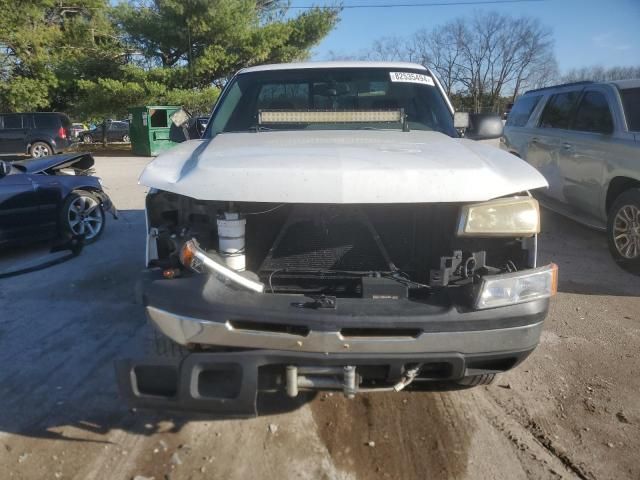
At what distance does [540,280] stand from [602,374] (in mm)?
1546

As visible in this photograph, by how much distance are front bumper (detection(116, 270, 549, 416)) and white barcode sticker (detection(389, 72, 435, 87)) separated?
91.1 inches

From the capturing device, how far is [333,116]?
11.6ft

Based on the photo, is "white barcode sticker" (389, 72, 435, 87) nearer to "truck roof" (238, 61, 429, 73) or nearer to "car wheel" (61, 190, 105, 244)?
"truck roof" (238, 61, 429, 73)

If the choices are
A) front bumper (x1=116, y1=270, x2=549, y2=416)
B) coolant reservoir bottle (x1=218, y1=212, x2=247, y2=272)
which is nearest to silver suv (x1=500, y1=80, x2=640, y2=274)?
front bumper (x1=116, y1=270, x2=549, y2=416)

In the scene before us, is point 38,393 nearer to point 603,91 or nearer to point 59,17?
point 603,91

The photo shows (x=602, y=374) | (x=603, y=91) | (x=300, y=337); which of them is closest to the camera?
(x=300, y=337)

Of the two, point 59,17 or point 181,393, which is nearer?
point 181,393

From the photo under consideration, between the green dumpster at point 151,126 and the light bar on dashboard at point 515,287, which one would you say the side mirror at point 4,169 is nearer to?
the light bar on dashboard at point 515,287

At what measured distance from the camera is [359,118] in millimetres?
3523

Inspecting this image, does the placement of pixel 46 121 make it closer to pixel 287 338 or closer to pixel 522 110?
pixel 522 110

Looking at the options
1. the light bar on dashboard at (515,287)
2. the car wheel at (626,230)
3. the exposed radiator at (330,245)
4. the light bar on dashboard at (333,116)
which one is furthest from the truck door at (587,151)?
the exposed radiator at (330,245)

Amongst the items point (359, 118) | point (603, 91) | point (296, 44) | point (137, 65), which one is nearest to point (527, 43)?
point (296, 44)

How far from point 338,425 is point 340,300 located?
0.94 metres

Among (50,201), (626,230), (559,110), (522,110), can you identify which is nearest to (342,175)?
(626,230)
